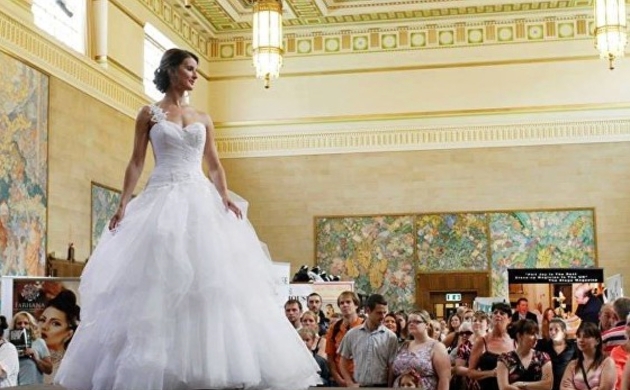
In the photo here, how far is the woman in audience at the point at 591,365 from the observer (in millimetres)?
7690

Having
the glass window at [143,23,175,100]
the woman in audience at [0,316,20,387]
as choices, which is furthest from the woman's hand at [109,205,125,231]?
the glass window at [143,23,175,100]

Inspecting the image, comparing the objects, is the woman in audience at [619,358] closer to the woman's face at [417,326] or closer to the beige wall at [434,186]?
the woman's face at [417,326]

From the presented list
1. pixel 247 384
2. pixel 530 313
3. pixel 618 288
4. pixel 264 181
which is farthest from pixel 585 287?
pixel 247 384

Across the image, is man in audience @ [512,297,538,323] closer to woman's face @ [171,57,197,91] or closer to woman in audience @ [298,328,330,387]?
woman in audience @ [298,328,330,387]

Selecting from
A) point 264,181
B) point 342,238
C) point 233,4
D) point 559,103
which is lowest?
point 342,238

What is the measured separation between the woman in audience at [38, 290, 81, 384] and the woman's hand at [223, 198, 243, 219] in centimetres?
600

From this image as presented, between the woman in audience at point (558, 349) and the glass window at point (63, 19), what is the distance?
9826mm

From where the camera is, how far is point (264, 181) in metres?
Result: 23.4

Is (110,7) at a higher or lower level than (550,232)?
higher

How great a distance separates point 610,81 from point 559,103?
1307mm

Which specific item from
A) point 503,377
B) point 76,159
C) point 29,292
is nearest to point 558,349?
point 503,377

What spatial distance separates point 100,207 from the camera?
56.8ft

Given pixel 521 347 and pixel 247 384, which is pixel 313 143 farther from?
pixel 247 384

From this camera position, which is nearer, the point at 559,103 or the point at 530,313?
the point at 530,313
